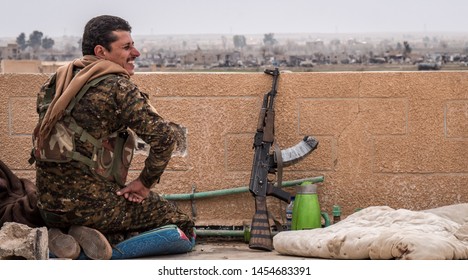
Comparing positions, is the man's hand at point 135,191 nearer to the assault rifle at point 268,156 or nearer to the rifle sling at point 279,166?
the assault rifle at point 268,156

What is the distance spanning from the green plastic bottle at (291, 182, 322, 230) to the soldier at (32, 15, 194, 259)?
1.40 meters

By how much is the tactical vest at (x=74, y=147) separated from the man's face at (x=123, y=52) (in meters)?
0.25

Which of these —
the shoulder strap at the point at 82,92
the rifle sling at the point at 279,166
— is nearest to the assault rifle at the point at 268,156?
the rifle sling at the point at 279,166

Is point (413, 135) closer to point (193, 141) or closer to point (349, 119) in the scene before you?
point (349, 119)

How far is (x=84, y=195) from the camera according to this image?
5.91m

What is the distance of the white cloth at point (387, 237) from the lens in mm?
5523

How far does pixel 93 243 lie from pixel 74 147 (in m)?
0.56

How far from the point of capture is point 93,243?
19.2 ft

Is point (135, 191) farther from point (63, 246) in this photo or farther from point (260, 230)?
point (260, 230)

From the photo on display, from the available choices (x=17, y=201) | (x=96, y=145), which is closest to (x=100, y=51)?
(x=96, y=145)

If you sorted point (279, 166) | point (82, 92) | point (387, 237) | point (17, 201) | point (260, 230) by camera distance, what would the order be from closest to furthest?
point (387, 237), point (82, 92), point (17, 201), point (260, 230), point (279, 166)

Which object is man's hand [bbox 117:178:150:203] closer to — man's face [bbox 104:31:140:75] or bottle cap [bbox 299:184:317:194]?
man's face [bbox 104:31:140:75]
